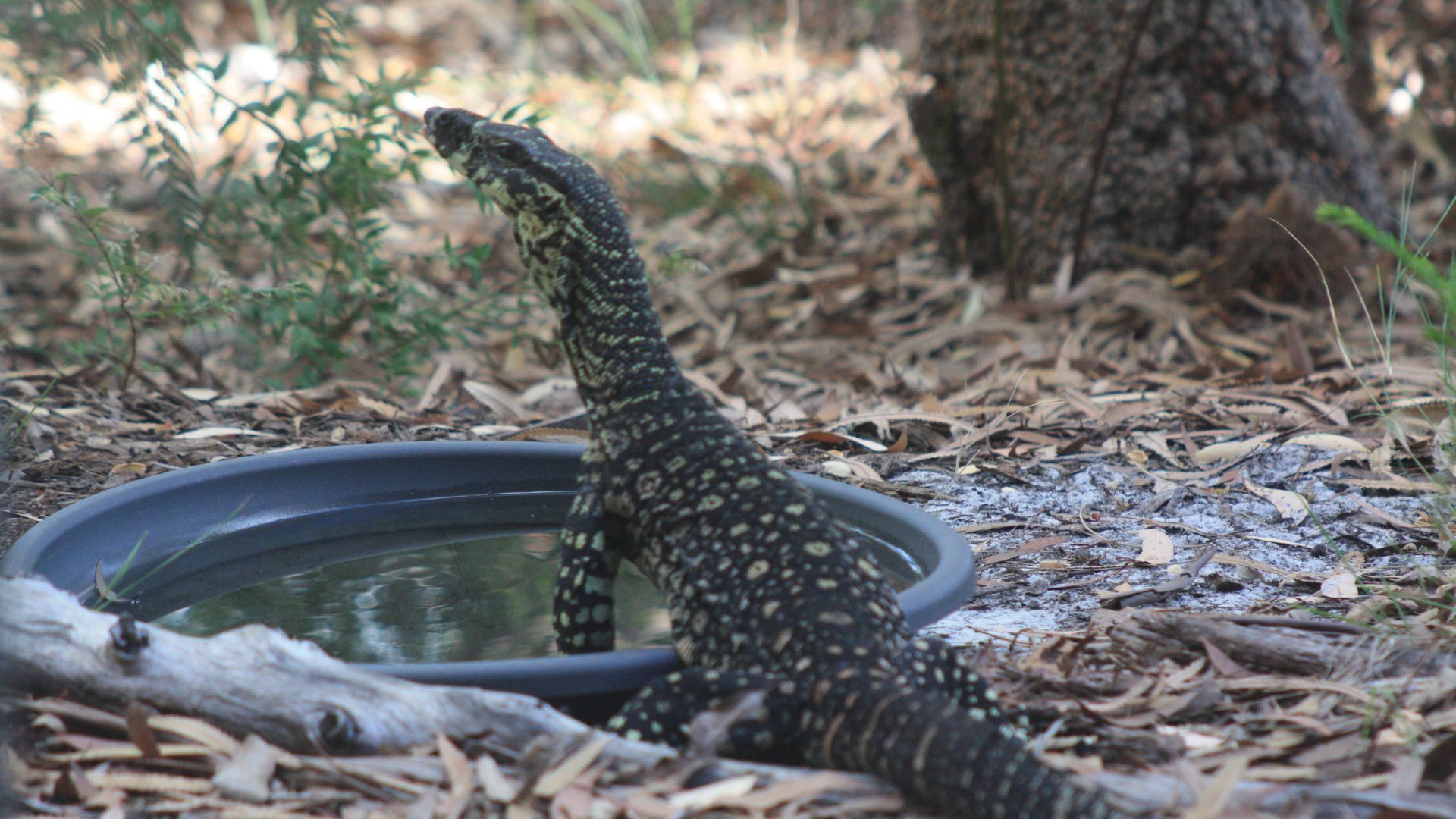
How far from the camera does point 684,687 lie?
8.18 ft

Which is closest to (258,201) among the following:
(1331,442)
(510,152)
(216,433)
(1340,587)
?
(216,433)

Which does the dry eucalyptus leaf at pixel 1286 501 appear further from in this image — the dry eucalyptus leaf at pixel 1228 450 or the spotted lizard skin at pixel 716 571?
the spotted lizard skin at pixel 716 571

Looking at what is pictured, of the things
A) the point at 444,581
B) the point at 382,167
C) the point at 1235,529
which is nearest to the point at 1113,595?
the point at 1235,529

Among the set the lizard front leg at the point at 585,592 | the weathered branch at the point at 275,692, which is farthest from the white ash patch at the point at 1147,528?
the weathered branch at the point at 275,692

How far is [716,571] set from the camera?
279cm

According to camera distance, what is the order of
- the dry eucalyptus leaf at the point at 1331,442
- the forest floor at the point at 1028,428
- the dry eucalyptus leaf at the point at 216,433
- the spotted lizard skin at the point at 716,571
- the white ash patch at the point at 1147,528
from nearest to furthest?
the spotted lizard skin at the point at 716,571, the forest floor at the point at 1028,428, the white ash patch at the point at 1147,528, the dry eucalyptus leaf at the point at 1331,442, the dry eucalyptus leaf at the point at 216,433

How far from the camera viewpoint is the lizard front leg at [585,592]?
305cm

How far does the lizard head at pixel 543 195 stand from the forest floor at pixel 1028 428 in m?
1.43

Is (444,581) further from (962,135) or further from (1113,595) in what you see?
(962,135)

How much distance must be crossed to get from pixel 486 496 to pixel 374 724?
178cm

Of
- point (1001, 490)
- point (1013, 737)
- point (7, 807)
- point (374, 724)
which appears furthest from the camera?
point (1001, 490)

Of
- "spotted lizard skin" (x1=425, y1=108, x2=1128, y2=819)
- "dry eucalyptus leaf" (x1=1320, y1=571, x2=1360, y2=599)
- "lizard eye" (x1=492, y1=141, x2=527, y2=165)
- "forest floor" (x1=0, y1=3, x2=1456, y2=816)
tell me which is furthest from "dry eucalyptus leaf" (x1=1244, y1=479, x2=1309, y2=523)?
"lizard eye" (x1=492, y1=141, x2=527, y2=165)

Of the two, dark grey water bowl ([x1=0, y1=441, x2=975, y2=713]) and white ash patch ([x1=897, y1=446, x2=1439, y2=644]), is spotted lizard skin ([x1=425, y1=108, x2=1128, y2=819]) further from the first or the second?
white ash patch ([x1=897, y1=446, x2=1439, y2=644])

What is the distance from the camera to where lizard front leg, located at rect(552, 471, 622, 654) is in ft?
10.0
